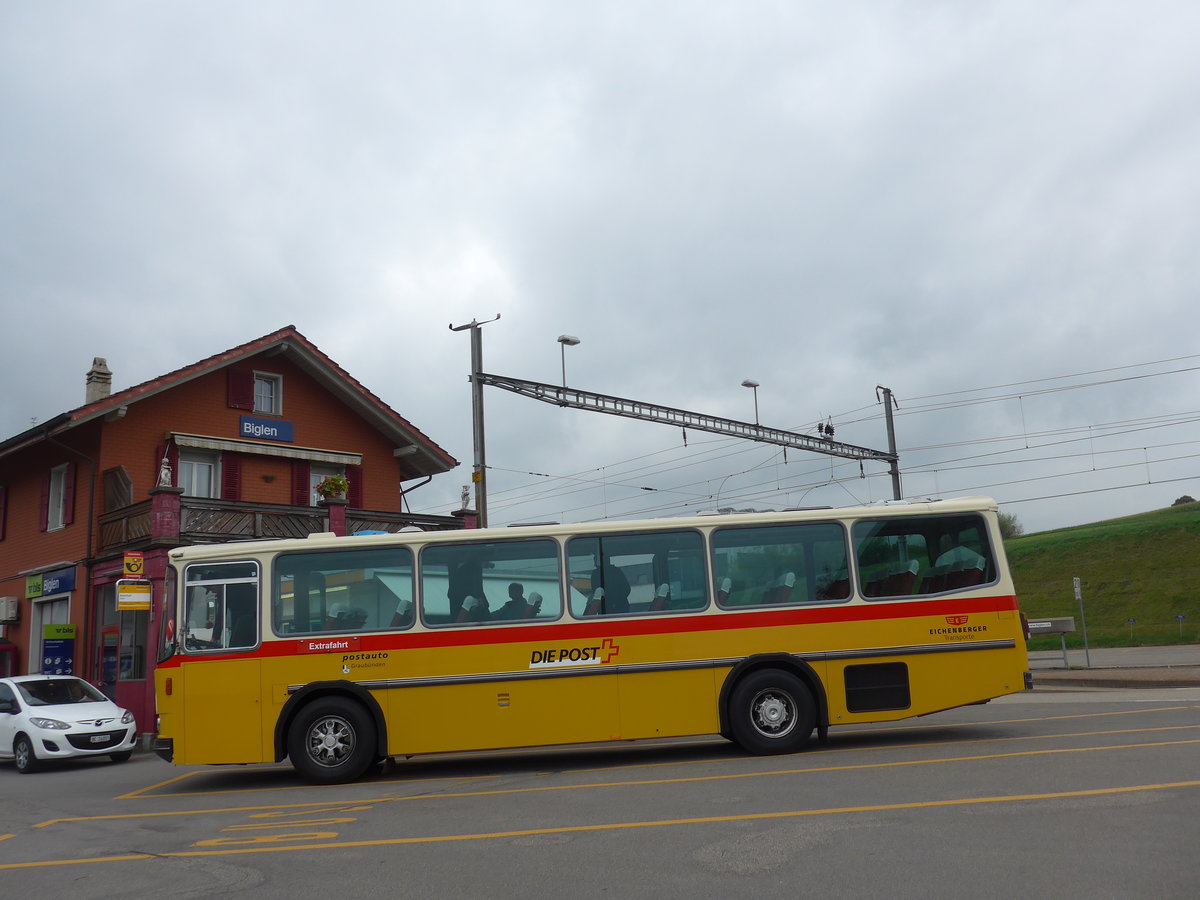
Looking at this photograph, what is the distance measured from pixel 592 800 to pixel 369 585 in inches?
162

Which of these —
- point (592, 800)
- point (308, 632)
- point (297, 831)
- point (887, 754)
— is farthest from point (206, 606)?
point (887, 754)

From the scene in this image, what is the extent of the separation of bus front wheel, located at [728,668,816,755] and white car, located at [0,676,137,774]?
38.2 ft

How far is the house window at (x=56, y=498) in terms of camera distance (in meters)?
28.3

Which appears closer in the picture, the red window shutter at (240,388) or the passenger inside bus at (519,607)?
the passenger inside bus at (519,607)

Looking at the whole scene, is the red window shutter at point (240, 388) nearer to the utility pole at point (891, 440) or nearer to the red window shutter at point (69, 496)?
the red window shutter at point (69, 496)

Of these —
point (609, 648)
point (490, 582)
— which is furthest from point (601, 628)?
point (490, 582)

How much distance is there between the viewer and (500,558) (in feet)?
41.7

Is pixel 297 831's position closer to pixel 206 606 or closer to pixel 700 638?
pixel 206 606

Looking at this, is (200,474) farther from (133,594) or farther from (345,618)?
(345,618)

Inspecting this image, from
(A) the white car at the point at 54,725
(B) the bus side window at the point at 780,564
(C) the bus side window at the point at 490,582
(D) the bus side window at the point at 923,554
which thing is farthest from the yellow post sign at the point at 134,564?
(D) the bus side window at the point at 923,554

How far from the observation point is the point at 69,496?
27.5 m

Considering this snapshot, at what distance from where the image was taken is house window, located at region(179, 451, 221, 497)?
27.8m

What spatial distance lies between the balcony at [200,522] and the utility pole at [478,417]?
2.10 m

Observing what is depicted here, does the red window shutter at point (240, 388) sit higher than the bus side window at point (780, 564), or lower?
higher
